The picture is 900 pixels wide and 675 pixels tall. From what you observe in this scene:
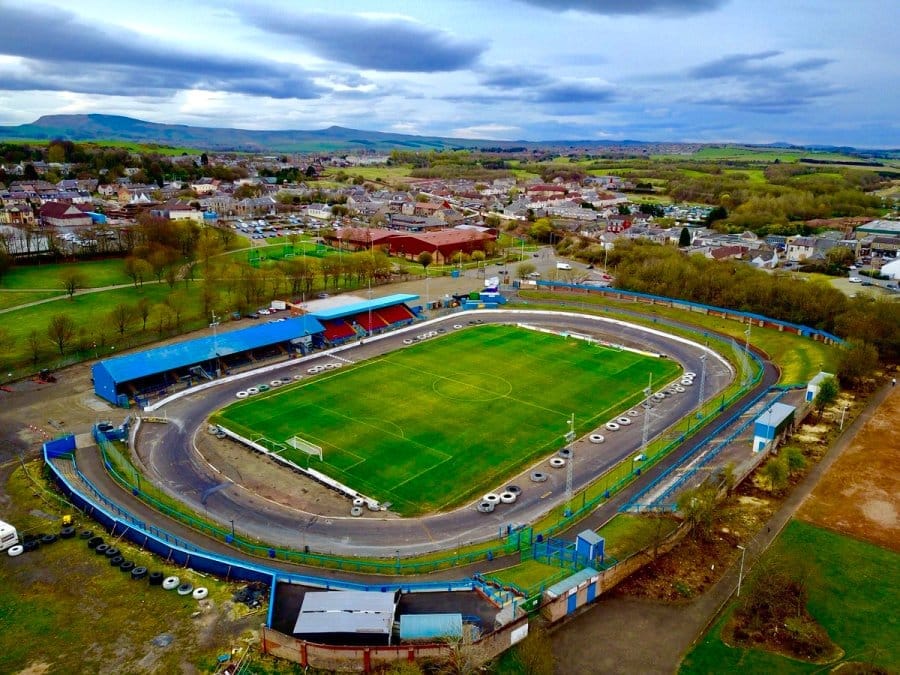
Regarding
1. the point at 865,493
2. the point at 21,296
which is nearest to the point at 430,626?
the point at 865,493

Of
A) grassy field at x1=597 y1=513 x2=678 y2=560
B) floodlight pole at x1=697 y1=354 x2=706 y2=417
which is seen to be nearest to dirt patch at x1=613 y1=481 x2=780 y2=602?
grassy field at x1=597 y1=513 x2=678 y2=560

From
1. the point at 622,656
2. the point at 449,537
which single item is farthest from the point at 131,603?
the point at 622,656

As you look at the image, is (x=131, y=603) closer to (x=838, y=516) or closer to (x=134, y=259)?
(x=838, y=516)

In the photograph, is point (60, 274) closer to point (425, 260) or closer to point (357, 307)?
point (357, 307)

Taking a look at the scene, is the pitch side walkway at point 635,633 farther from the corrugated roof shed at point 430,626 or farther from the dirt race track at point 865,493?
the dirt race track at point 865,493

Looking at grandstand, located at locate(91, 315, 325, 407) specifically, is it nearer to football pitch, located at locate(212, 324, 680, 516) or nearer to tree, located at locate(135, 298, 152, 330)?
football pitch, located at locate(212, 324, 680, 516)
